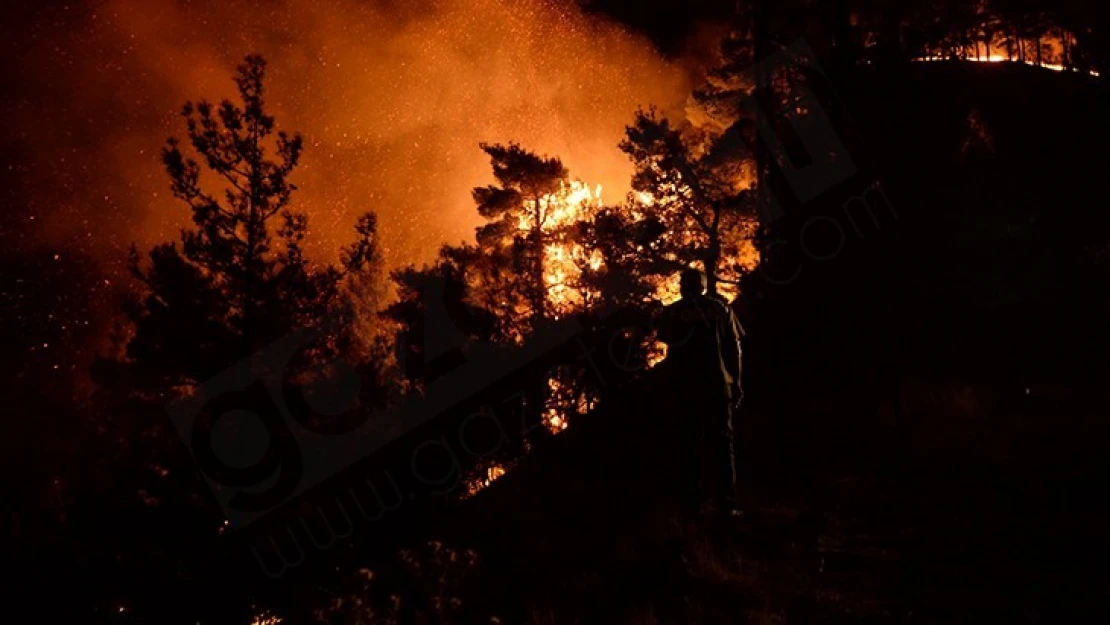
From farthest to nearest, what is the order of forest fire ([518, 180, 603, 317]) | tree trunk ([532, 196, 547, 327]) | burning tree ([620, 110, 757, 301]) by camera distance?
forest fire ([518, 180, 603, 317]) → tree trunk ([532, 196, 547, 327]) → burning tree ([620, 110, 757, 301])

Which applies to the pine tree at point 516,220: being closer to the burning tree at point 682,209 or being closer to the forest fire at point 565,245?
the forest fire at point 565,245

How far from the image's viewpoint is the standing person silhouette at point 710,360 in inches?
300

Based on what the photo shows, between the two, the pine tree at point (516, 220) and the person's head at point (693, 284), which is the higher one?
the pine tree at point (516, 220)

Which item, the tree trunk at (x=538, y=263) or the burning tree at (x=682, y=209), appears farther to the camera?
the tree trunk at (x=538, y=263)

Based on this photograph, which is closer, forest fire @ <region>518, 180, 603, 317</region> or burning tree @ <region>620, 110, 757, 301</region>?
burning tree @ <region>620, 110, 757, 301</region>

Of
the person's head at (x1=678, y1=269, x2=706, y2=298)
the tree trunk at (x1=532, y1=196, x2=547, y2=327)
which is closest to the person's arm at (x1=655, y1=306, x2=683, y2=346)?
→ the person's head at (x1=678, y1=269, x2=706, y2=298)

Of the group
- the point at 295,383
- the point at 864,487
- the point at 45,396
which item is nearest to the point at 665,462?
the point at 864,487

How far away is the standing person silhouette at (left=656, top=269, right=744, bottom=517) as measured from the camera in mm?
7621

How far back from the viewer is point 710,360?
770 cm

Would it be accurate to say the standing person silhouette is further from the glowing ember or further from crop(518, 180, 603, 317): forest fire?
crop(518, 180, 603, 317): forest fire

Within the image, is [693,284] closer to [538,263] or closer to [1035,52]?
[538,263]

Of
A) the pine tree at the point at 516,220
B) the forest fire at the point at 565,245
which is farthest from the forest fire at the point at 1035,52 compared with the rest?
the pine tree at the point at 516,220

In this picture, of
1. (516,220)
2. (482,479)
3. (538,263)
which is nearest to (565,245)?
(538,263)

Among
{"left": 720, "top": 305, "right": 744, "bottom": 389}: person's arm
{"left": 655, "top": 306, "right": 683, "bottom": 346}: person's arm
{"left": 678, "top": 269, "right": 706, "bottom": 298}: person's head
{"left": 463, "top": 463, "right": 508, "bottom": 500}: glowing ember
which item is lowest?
{"left": 463, "top": 463, "right": 508, "bottom": 500}: glowing ember
